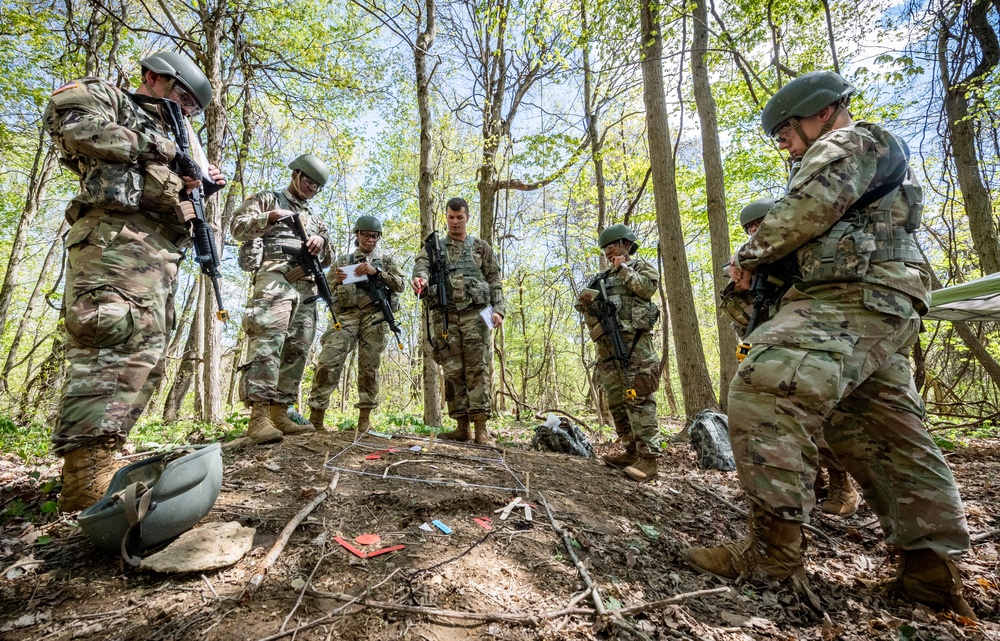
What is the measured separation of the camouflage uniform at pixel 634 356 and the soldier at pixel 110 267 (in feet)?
11.3

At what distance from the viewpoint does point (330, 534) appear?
6.59 feet

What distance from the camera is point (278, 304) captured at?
12.3 ft

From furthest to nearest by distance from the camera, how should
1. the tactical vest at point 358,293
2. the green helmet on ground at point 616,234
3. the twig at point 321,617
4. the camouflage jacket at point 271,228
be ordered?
the tactical vest at point 358,293
the green helmet on ground at point 616,234
the camouflage jacket at point 271,228
the twig at point 321,617

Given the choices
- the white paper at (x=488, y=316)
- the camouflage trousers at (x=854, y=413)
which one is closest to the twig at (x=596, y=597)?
the camouflage trousers at (x=854, y=413)

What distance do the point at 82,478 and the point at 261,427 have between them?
1.31m

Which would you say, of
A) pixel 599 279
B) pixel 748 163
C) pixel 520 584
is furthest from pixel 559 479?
pixel 748 163

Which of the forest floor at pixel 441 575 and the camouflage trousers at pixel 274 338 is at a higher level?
the camouflage trousers at pixel 274 338

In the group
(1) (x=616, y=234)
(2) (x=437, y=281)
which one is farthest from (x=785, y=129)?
(2) (x=437, y=281)

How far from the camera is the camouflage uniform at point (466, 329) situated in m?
4.66

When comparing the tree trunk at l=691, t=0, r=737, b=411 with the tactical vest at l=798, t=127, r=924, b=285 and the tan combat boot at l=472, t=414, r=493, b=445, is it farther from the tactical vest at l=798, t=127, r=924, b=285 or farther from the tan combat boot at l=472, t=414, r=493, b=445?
the tactical vest at l=798, t=127, r=924, b=285

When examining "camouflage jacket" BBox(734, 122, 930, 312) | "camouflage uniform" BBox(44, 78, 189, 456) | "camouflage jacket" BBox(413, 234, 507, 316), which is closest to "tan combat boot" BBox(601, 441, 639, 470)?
"camouflage jacket" BBox(413, 234, 507, 316)

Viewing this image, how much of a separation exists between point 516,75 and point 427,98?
3.73 m

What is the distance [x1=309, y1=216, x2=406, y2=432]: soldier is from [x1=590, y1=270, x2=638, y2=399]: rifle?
228cm

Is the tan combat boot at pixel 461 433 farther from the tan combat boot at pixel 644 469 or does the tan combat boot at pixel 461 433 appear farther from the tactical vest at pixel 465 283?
the tan combat boot at pixel 644 469
